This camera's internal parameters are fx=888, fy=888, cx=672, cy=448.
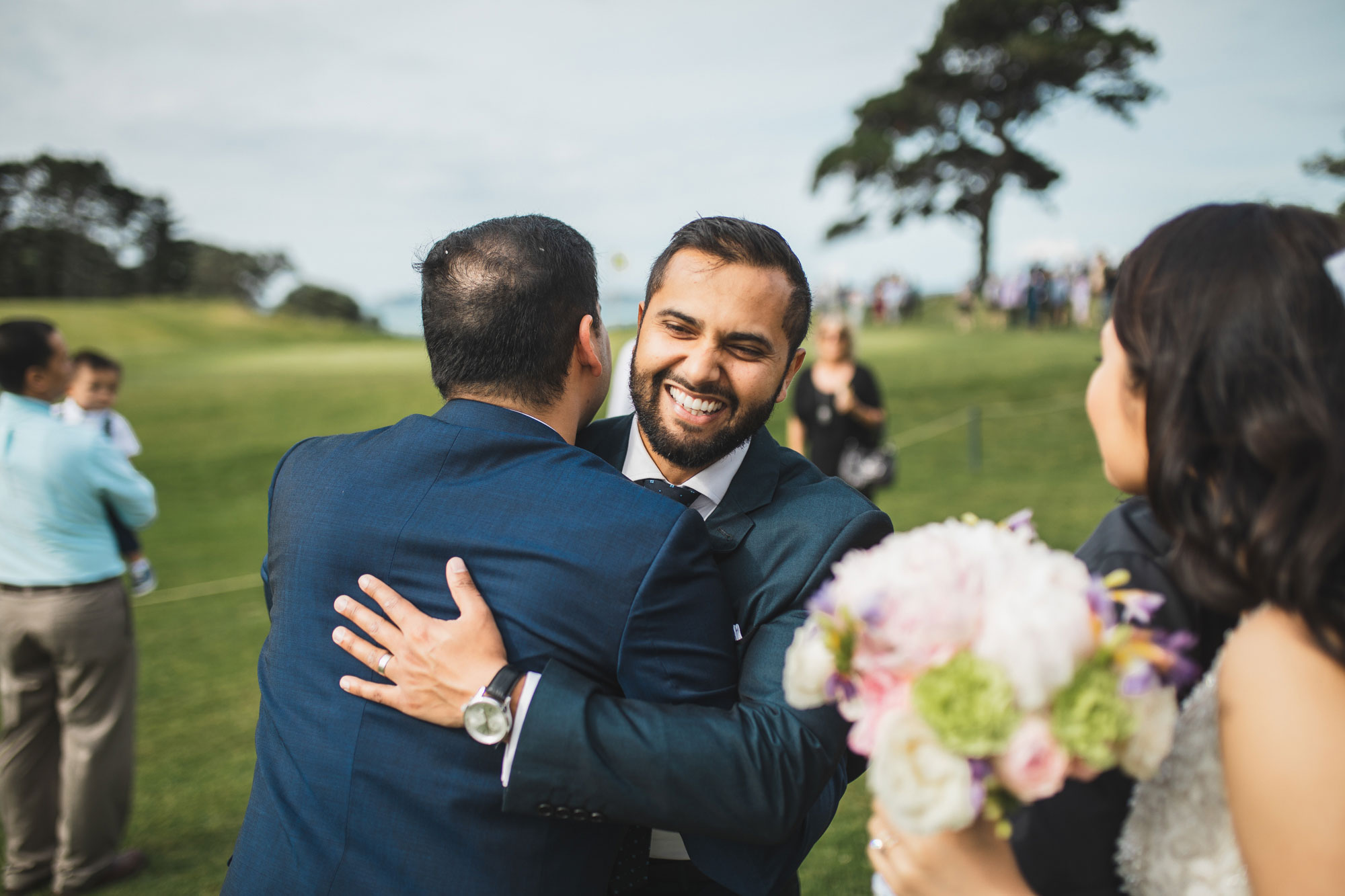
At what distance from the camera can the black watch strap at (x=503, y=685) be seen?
1.77m

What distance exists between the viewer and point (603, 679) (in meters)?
1.90

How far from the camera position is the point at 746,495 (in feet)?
7.87

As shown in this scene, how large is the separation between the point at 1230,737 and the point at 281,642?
184 centimetres

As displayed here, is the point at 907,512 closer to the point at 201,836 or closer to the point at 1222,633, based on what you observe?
the point at 201,836

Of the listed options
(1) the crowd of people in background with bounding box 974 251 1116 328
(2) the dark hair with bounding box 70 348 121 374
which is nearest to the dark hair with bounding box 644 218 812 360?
(2) the dark hair with bounding box 70 348 121 374

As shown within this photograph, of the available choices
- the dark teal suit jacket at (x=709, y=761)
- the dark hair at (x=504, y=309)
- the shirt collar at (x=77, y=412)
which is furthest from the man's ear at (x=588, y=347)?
the shirt collar at (x=77, y=412)

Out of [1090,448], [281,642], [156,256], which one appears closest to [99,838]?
[281,642]

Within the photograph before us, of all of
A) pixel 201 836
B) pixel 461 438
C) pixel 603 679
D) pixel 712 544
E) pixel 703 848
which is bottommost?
pixel 201 836

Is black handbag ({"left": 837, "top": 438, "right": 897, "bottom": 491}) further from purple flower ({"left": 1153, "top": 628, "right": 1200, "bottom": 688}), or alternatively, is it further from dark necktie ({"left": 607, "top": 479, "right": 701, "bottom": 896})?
purple flower ({"left": 1153, "top": 628, "right": 1200, "bottom": 688})

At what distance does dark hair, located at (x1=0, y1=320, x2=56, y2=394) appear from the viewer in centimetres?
434

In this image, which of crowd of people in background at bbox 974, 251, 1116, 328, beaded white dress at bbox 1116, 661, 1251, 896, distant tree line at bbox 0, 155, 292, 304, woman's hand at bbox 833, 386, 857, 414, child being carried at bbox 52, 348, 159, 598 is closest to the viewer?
beaded white dress at bbox 1116, 661, 1251, 896

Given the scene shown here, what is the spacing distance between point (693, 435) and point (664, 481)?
160 mm

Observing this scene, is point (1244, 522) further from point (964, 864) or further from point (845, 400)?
point (845, 400)

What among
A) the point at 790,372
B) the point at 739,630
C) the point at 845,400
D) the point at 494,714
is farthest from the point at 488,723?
the point at 845,400
